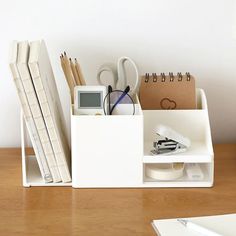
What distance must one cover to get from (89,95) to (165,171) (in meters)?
0.23

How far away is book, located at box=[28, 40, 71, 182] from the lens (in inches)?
46.3

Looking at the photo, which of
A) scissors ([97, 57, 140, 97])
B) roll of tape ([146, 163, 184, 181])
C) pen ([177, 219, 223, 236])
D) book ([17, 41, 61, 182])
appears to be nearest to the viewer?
pen ([177, 219, 223, 236])

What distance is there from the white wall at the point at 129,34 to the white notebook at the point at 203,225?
0.52 m

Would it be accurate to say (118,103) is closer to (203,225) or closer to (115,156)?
(115,156)

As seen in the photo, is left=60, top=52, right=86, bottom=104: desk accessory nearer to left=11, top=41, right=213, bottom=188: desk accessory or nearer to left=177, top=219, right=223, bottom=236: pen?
left=11, top=41, right=213, bottom=188: desk accessory

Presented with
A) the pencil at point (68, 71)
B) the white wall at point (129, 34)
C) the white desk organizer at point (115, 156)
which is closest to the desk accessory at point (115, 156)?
the white desk organizer at point (115, 156)

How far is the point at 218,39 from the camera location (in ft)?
4.96

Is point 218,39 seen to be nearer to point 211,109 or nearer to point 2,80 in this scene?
point 211,109

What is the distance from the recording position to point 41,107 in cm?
121

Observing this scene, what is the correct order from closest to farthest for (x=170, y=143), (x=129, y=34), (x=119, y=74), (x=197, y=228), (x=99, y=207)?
(x=197, y=228) < (x=99, y=207) < (x=170, y=143) < (x=119, y=74) < (x=129, y=34)

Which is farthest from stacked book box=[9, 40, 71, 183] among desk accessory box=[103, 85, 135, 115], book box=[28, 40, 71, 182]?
desk accessory box=[103, 85, 135, 115]

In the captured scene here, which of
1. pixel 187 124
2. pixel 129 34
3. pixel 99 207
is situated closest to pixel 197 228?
pixel 99 207

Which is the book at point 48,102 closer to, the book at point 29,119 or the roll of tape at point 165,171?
the book at point 29,119

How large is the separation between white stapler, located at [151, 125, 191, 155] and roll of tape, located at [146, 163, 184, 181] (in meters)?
0.04
